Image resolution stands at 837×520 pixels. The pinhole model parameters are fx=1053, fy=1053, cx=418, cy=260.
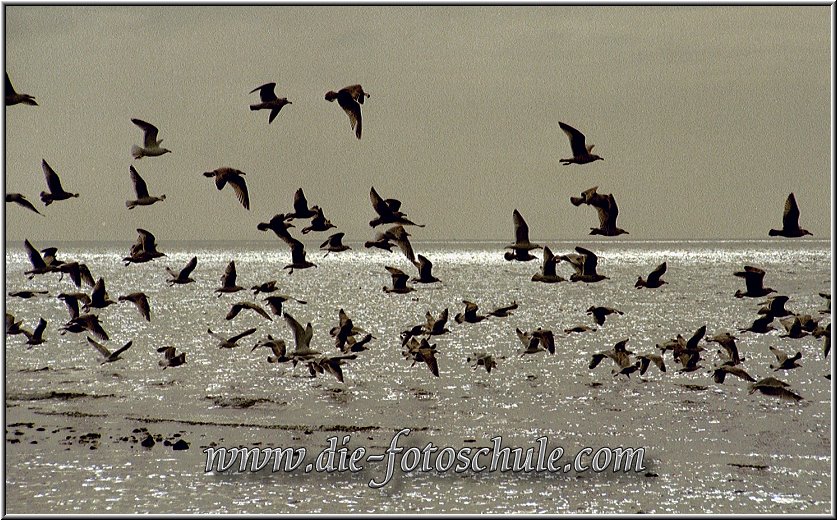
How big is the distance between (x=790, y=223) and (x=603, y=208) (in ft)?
14.5

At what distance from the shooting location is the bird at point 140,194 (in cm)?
2420

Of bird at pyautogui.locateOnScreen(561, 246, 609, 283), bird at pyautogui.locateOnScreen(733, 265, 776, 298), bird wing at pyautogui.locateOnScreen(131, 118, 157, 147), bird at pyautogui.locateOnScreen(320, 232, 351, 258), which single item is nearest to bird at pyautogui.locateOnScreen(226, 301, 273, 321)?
bird at pyautogui.locateOnScreen(320, 232, 351, 258)

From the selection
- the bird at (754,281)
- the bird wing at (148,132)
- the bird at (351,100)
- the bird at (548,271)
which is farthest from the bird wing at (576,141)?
the bird wing at (148,132)

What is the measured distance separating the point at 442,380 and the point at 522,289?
10294 cm

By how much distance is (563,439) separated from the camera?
108 ft

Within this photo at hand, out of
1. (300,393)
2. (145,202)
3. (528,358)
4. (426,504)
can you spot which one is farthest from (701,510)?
(528,358)

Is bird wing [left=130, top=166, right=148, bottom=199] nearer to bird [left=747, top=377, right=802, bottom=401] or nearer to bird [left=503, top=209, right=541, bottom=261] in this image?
bird [left=503, top=209, right=541, bottom=261]

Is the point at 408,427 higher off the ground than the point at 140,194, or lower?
lower

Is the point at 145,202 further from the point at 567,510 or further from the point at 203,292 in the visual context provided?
the point at 203,292

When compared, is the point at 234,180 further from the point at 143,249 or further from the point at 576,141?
the point at 576,141

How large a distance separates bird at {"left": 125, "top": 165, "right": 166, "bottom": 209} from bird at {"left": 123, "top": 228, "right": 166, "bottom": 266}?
1.05 m

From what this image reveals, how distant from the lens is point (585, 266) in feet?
87.2

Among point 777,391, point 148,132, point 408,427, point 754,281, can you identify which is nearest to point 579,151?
point 754,281

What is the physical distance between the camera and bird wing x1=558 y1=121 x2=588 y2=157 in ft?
75.2
